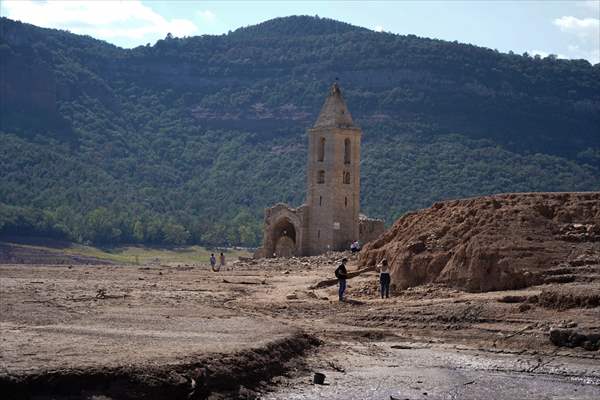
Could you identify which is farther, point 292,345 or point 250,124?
point 250,124

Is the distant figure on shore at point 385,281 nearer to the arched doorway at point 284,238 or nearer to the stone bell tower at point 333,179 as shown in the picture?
the stone bell tower at point 333,179

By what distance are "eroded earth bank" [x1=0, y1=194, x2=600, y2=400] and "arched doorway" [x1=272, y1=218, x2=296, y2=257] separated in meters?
22.6

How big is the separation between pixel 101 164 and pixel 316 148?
206ft

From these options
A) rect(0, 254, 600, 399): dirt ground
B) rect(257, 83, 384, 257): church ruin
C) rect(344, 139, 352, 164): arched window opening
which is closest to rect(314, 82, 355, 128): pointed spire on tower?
rect(257, 83, 384, 257): church ruin

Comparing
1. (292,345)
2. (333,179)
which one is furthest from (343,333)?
(333,179)

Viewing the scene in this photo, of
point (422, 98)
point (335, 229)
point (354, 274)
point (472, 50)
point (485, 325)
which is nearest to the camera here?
point (485, 325)

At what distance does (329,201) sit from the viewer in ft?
166

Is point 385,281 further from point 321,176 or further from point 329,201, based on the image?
point 321,176

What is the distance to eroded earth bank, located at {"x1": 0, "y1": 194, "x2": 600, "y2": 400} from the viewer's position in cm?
1538

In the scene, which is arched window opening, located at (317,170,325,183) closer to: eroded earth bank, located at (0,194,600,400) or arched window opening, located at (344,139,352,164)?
arched window opening, located at (344,139,352,164)

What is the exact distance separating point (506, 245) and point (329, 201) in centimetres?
2763

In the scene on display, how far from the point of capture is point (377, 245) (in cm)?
3009

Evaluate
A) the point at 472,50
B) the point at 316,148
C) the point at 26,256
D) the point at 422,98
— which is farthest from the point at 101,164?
the point at 316,148

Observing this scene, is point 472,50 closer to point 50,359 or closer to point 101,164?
point 101,164
